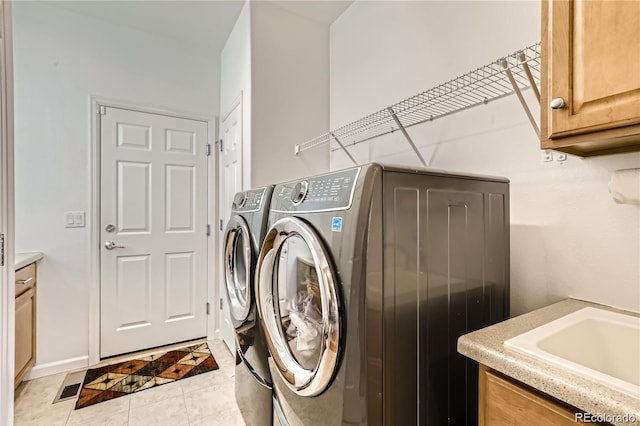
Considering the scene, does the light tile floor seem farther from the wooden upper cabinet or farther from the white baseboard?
the wooden upper cabinet

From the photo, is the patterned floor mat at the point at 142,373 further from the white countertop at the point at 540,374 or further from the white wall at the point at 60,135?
the white countertop at the point at 540,374

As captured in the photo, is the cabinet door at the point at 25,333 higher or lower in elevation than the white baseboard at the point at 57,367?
higher

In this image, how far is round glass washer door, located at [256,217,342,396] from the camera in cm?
86

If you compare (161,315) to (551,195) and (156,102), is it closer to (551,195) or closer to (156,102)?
(156,102)

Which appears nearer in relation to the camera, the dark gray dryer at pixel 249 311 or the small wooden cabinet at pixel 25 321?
the dark gray dryer at pixel 249 311

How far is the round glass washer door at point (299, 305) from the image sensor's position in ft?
2.83

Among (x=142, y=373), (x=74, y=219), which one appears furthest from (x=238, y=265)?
(x=74, y=219)

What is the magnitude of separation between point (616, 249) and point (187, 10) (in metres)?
2.87

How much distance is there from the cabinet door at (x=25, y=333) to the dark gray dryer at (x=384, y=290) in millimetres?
1829

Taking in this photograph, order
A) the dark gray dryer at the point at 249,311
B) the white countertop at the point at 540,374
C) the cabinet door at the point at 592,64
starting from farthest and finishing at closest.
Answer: the dark gray dryer at the point at 249,311 < the cabinet door at the point at 592,64 < the white countertop at the point at 540,374

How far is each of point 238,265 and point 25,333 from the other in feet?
5.18

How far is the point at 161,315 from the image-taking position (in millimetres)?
2703

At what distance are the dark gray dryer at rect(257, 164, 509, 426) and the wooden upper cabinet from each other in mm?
324

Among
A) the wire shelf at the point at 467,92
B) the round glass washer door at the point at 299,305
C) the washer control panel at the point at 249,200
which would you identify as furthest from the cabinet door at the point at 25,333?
the wire shelf at the point at 467,92
